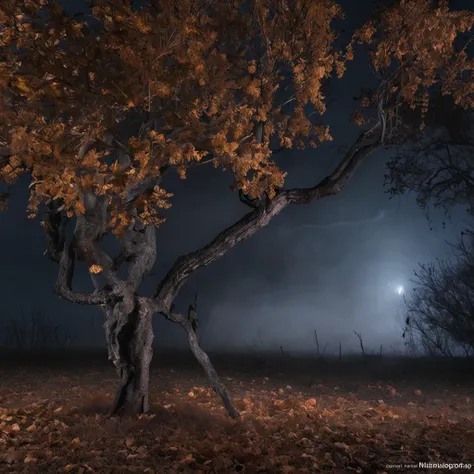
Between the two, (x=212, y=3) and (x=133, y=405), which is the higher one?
(x=212, y=3)

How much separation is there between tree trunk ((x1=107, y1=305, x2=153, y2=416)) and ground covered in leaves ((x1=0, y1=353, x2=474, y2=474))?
51 centimetres

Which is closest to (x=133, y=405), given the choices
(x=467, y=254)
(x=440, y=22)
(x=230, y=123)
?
(x=230, y=123)

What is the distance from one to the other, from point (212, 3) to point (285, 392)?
10.2 m

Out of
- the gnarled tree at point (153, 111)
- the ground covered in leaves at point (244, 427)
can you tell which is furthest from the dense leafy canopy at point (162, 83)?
the ground covered in leaves at point (244, 427)

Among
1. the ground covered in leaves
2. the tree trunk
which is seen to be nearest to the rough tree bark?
the tree trunk

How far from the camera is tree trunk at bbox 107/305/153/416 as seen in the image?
10375 mm

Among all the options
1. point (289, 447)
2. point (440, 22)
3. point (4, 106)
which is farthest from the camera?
point (440, 22)

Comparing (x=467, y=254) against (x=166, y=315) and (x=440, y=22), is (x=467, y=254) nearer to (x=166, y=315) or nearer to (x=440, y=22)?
(x=440, y=22)

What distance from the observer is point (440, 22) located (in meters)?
10.9

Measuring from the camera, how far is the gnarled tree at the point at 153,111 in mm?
8031

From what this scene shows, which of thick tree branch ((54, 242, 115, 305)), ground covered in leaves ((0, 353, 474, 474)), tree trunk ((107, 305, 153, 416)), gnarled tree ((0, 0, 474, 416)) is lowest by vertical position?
ground covered in leaves ((0, 353, 474, 474))

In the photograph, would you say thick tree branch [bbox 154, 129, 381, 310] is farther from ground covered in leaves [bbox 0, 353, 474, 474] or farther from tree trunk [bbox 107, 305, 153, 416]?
ground covered in leaves [bbox 0, 353, 474, 474]

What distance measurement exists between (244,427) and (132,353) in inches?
102

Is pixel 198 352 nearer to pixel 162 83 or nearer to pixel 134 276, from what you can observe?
pixel 134 276
